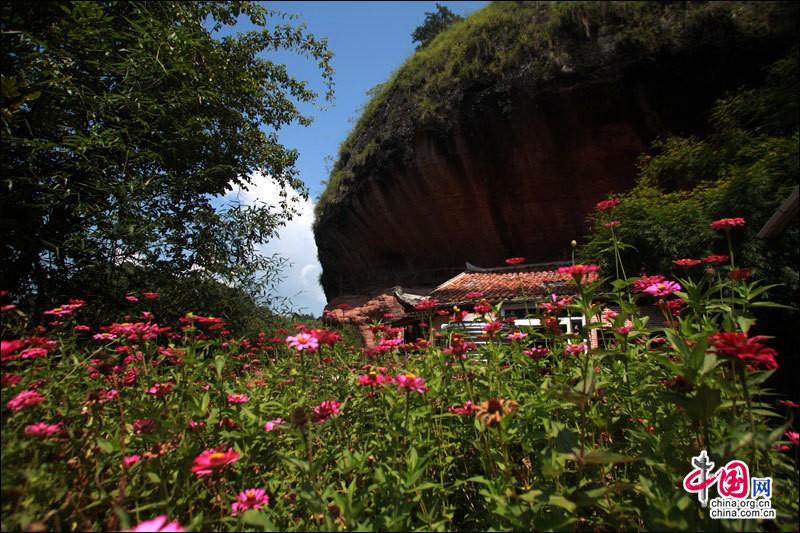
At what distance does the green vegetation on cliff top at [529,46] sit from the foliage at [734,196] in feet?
7.66

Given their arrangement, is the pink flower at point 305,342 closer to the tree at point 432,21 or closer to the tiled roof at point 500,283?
the tiled roof at point 500,283

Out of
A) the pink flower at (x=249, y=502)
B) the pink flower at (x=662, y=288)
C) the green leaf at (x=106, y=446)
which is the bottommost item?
the pink flower at (x=249, y=502)

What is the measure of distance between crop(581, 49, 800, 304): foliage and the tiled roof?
1.77 meters

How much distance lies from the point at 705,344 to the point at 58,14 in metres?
5.86

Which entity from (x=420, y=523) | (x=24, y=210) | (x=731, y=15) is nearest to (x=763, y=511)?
(x=420, y=523)

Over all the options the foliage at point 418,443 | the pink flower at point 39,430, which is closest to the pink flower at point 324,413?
the foliage at point 418,443

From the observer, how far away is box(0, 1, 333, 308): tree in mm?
3303

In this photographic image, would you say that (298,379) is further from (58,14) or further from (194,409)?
(58,14)

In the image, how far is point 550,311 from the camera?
7.45 feet

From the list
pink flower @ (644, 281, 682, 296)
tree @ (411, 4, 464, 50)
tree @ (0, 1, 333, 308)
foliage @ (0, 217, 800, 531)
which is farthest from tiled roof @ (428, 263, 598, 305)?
tree @ (411, 4, 464, 50)

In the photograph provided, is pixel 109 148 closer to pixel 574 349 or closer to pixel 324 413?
pixel 324 413

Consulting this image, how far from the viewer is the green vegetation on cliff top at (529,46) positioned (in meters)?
9.29

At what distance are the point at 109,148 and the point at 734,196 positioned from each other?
816 centimetres

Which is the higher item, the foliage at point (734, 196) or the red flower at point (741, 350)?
the foliage at point (734, 196)
